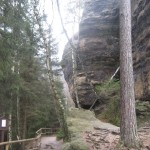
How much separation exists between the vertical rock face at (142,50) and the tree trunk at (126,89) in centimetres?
482

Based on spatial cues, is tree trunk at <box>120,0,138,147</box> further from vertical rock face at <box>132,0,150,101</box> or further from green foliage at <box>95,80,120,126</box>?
green foliage at <box>95,80,120,126</box>

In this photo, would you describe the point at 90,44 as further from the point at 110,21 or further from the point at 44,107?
the point at 44,107

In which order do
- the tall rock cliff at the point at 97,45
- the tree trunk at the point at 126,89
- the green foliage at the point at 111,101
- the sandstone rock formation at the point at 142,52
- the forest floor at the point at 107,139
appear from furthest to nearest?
the tall rock cliff at the point at 97,45, the green foliage at the point at 111,101, the sandstone rock formation at the point at 142,52, the forest floor at the point at 107,139, the tree trunk at the point at 126,89

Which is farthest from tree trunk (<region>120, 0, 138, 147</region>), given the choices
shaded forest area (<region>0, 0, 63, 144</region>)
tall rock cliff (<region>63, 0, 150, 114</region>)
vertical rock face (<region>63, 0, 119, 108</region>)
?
vertical rock face (<region>63, 0, 119, 108</region>)

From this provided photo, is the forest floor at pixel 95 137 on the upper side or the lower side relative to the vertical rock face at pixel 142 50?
lower

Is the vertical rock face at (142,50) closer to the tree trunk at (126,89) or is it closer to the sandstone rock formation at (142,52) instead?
the sandstone rock formation at (142,52)

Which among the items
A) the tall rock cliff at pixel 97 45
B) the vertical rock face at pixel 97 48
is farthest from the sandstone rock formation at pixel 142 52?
the vertical rock face at pixel 97 48

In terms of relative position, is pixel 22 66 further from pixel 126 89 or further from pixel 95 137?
pixel 126 89

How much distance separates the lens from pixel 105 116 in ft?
52.5

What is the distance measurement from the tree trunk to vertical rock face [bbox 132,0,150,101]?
4.82 m

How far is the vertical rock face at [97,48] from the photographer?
18688 millimetres

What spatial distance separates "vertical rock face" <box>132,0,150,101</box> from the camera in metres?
13.7

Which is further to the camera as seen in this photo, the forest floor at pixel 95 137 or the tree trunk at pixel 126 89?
the forest floor at pixel 95 137

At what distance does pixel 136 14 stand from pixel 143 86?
16.5 feet
